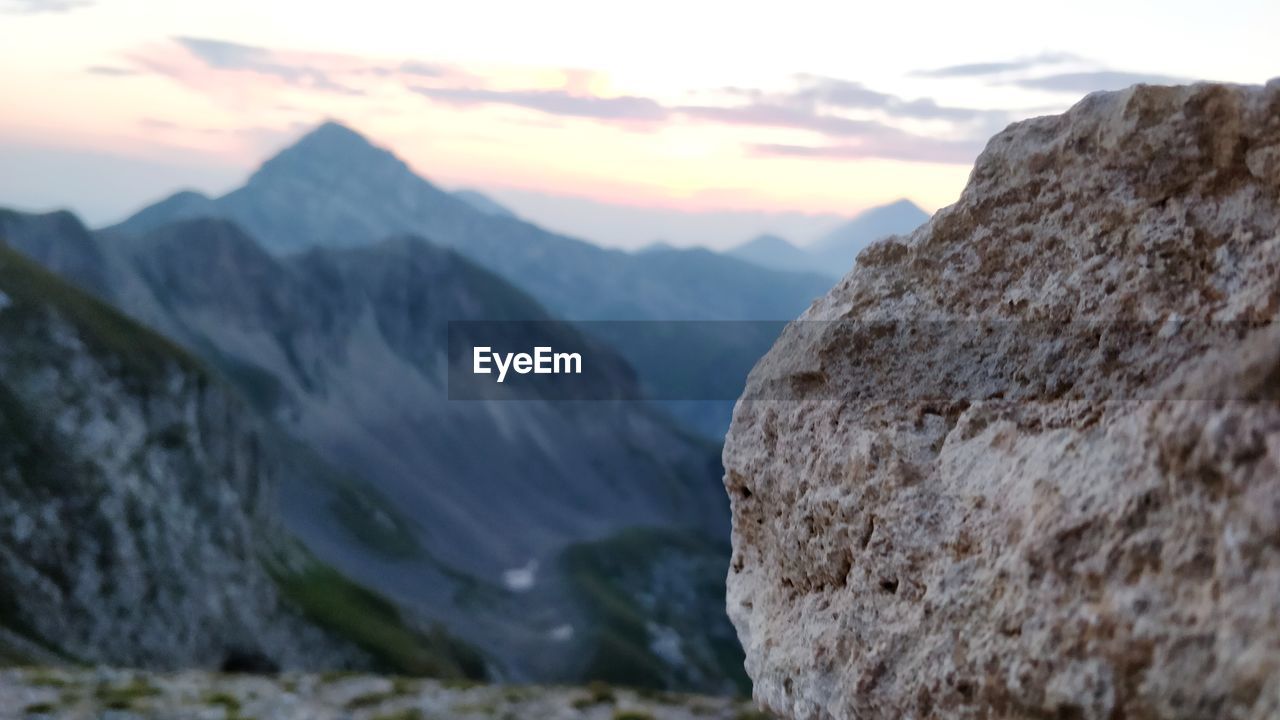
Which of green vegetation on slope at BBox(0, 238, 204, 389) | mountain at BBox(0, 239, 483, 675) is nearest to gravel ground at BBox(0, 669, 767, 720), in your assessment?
mountain at BBox(0, 239, 483, 675)

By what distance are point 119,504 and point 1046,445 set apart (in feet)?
228

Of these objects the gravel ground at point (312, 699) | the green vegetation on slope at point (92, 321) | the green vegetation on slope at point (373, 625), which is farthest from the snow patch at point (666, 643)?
the gravel ground at point (312, 699)

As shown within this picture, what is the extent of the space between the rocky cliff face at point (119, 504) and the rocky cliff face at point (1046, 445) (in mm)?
42866

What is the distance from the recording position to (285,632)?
83438 millimetres

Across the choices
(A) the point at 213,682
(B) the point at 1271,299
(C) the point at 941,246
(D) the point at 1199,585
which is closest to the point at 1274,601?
(D) the point at 1199,585

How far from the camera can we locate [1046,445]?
A: 20.5 feet

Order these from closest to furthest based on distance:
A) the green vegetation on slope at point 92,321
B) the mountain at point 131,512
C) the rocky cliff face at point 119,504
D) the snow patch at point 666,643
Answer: the rocky cliff face at point 119,504
the mountain at point 131,512
the green vegetation on slope at point 92,321
the snow patch at point 666,643

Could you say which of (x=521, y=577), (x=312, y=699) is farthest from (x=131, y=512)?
(x=521, y=577)

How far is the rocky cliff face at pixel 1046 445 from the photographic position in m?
4.99

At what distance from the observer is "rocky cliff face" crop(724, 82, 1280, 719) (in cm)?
499

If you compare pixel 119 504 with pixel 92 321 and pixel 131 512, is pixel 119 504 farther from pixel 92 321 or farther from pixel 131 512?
pixel 92 321

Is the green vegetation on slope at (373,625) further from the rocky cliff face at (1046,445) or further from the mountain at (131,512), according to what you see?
the rocky cliff face at (1046,445)

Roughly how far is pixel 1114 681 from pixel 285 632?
86.1 m

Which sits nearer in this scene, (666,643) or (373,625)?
(373,625)
